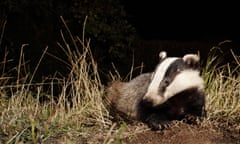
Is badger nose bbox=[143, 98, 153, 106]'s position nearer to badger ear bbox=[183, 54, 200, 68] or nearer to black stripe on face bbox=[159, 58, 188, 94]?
black stripe on face bbox=[159, 58, 188, 94]

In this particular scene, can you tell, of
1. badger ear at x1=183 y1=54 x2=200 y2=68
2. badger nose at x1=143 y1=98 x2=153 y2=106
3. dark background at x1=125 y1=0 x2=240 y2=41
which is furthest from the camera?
dark background at x1=125 y1=0 x2=240 y2=41

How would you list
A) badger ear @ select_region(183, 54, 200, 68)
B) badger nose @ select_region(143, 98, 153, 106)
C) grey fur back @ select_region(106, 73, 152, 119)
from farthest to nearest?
grey fur back @ select_region(106, 73, 152, 119)
badger ear @ select_region(183, 54, 200, 68)
badger nose @ select_region(143, 98, 153, 106)

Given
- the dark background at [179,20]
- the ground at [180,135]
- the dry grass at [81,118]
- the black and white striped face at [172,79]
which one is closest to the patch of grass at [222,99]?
the dry grass at [81,118]

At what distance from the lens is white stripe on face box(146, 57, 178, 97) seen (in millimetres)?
3760

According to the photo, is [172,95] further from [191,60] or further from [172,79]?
[191,60]

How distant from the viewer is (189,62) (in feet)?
13.2

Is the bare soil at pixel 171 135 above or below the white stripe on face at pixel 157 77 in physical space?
below

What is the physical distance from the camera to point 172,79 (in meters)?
3.84

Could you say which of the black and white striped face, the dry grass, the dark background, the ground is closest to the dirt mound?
the ground

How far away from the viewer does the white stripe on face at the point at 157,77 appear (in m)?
3.76

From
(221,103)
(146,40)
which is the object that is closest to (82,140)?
Result: (221,103)

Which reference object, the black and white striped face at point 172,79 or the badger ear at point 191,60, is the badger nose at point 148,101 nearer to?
the black and white striped face at point 172,79

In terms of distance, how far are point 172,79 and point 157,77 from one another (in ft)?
0.37

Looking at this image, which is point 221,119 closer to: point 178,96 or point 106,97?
point 178,96
